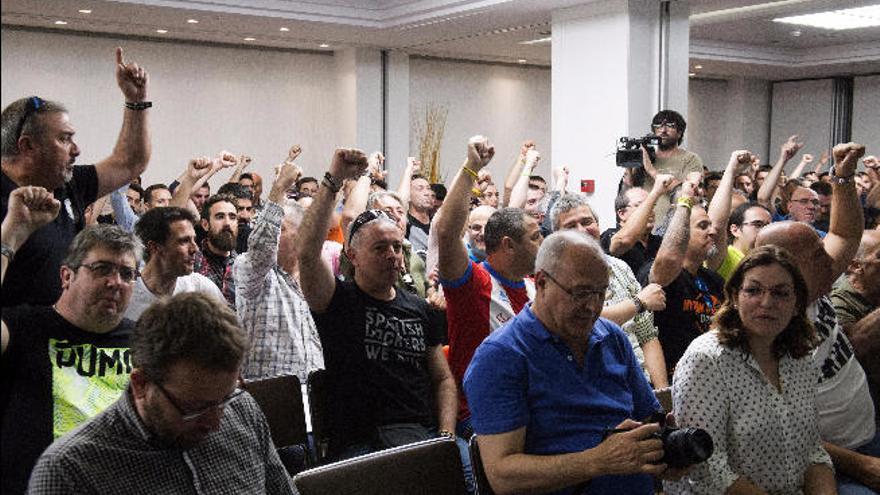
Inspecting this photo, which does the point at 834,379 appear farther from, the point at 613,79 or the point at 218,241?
the point at 613,79

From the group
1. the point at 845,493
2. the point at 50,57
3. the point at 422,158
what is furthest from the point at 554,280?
the point at 422,158

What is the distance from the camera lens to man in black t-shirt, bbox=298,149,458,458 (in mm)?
2891

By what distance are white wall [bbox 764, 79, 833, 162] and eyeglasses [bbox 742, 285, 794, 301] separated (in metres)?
12.7

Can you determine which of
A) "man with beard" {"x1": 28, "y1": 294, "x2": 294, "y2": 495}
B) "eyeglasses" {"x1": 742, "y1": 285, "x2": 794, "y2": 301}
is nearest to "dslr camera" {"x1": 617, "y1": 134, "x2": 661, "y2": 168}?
"eyeglasses" {"x1": 742, "y1": 285, "x2": 794, "y2": 301}

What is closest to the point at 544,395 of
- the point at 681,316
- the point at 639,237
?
the point at 681,316

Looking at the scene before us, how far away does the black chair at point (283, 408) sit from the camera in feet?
9.04

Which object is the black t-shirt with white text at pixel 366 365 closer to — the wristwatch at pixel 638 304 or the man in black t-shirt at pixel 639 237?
the wristwatch at pixel 638 304

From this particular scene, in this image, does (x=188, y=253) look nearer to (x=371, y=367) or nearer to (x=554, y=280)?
(x=371, y=367)

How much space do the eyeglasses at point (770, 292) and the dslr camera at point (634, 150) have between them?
377cm

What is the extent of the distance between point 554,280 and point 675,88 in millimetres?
6154

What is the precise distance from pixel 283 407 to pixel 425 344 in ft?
1.73

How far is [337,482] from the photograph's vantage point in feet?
6.89

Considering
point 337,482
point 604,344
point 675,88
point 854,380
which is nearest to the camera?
point 337,482

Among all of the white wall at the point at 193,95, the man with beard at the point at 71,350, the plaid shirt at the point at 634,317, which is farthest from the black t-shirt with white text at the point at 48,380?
the white wall at the point at 193,95
